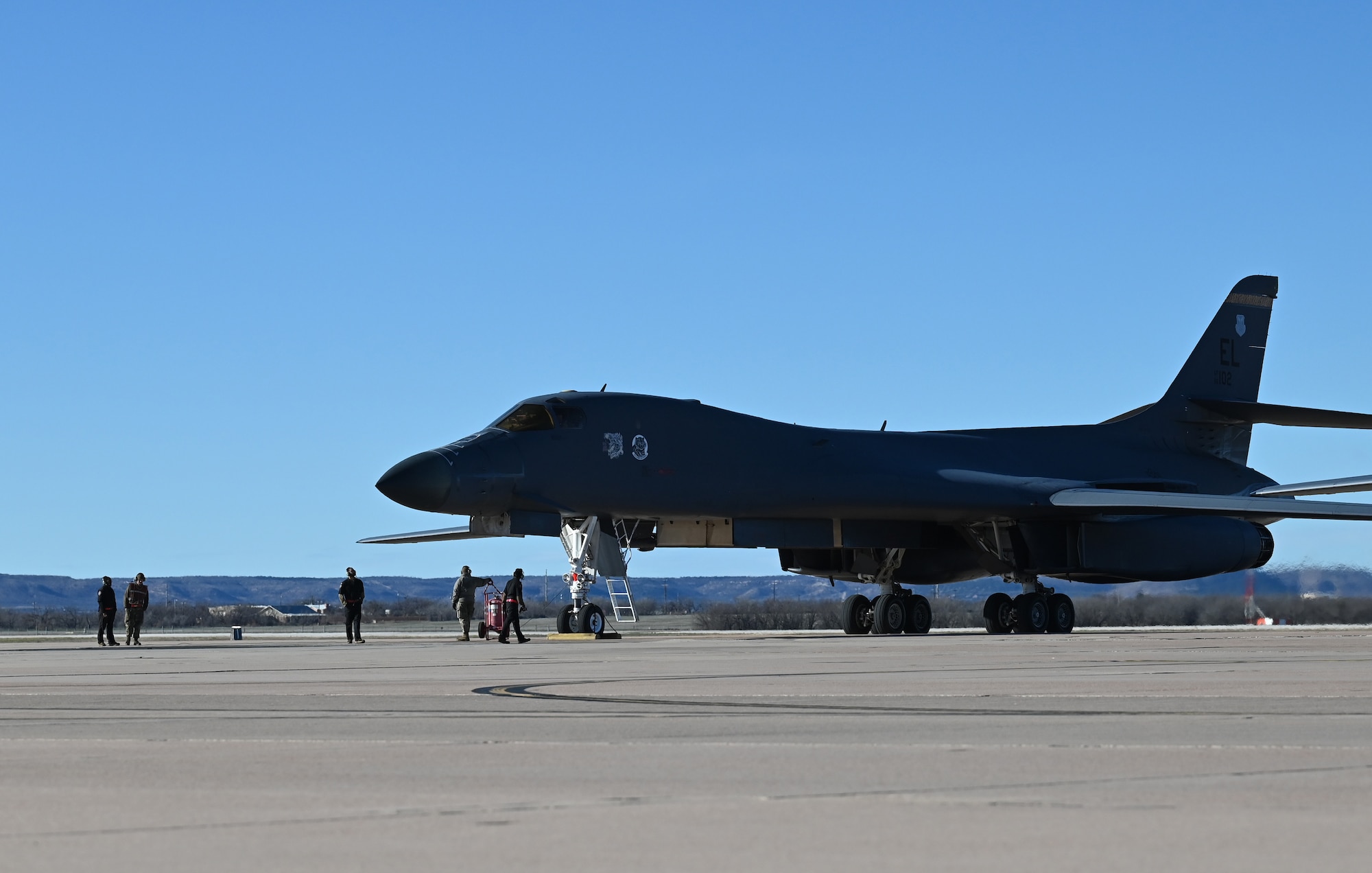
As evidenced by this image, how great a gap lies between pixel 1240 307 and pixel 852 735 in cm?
2881

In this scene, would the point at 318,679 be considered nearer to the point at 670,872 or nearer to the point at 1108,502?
the point at 670,872

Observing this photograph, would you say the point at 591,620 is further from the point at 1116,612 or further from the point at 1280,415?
the point at 1116,612

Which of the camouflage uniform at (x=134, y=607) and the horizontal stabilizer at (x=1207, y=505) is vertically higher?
the horizontal stabilizer at (x=1207, y=505)

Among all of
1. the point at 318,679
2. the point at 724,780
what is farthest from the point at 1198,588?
the point at 724,780

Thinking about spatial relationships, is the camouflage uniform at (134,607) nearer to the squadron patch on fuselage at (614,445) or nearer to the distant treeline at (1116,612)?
the distant treeline at (1116,612)

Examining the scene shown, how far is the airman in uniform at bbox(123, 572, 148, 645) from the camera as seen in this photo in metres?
28.3

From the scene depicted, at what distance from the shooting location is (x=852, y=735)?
7262mm

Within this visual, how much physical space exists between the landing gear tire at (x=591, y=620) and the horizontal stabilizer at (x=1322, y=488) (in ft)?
40.1

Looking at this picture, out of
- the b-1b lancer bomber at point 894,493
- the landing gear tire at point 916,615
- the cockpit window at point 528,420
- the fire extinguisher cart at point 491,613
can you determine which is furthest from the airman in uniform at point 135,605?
the landing gear tire at point 916,615

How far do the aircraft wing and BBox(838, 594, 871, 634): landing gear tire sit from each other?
349cm

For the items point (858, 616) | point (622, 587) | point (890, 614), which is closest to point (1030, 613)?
point (890, 614)

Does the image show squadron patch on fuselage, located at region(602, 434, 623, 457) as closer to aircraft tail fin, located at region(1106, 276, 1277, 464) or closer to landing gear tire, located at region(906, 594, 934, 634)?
landing gear tire, located at region(906, 594, 934, 634)

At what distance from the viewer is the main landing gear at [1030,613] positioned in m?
27.6

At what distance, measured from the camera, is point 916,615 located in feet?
92.6
